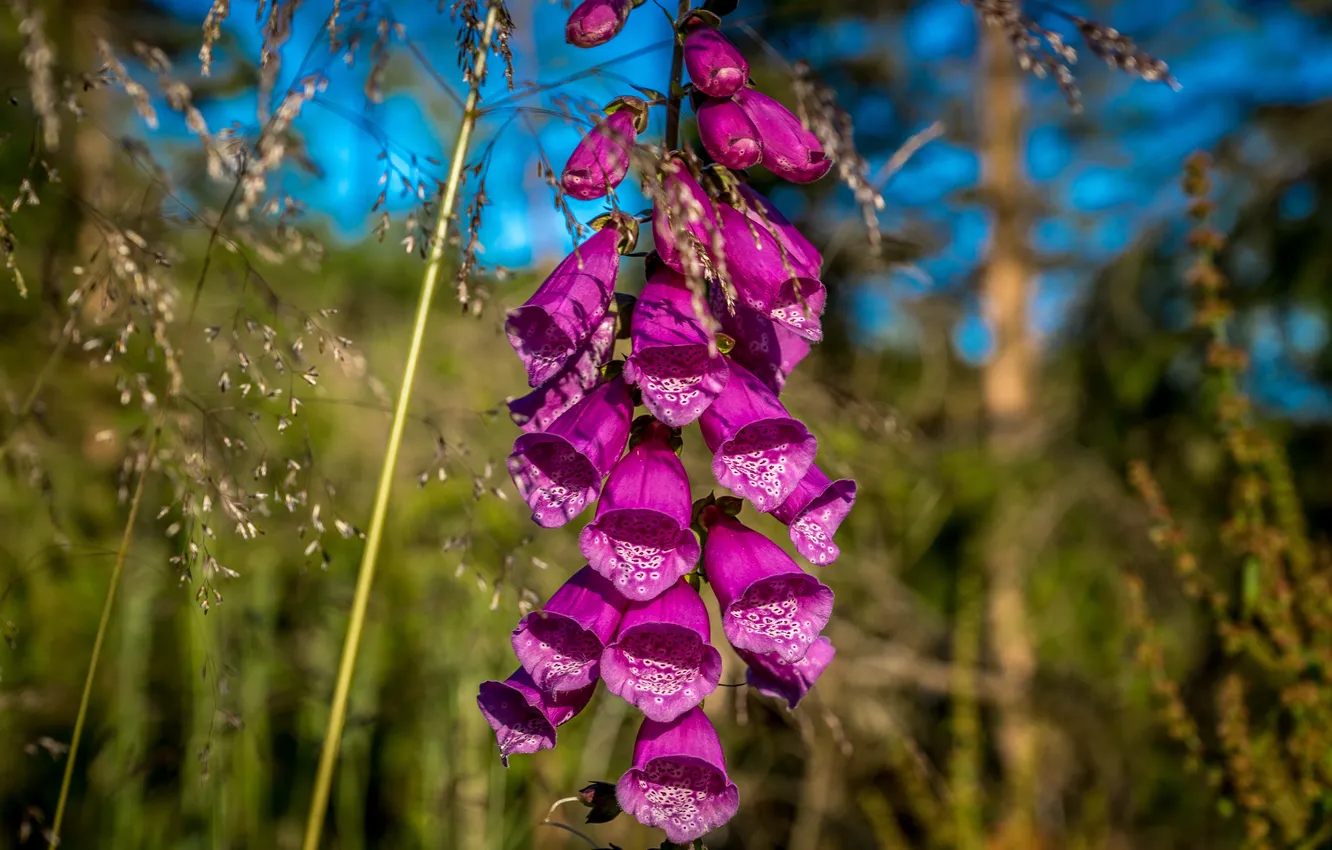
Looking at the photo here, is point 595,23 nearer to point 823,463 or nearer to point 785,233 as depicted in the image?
point 785,233

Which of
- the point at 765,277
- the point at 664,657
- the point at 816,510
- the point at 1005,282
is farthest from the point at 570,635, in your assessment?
the point at 1005,282

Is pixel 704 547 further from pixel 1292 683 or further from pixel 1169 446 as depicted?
pixel 1169 446

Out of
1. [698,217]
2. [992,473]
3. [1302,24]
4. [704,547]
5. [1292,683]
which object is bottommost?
[992,473]

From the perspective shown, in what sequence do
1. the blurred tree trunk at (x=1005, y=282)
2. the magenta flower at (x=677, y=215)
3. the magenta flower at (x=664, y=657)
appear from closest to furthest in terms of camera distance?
the magenta flower at (x=677, y=215) < the magenta flower at (x=664, y=657) < the blurred tree trunk at (x=1005, y=282)

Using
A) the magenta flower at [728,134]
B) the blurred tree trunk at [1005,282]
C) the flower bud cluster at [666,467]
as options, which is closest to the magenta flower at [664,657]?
the flower bud cluster at [666,467]

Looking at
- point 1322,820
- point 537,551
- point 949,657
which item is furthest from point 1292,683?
point 949,657

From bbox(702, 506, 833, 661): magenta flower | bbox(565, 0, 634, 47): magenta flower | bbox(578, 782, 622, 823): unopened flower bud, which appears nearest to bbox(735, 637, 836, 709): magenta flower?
bbox(702, 506, 833, 661): magenta flower

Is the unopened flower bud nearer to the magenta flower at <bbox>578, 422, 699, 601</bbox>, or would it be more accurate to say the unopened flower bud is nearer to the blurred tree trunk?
the magenta flower at <bbox>578, 422, 699, 601</bbox>

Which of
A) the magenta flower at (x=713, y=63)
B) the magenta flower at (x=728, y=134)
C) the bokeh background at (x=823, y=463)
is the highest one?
the magenta flower at (x=713, y=63)

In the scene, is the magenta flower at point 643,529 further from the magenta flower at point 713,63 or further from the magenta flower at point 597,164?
the magenta flower at point 713,63
